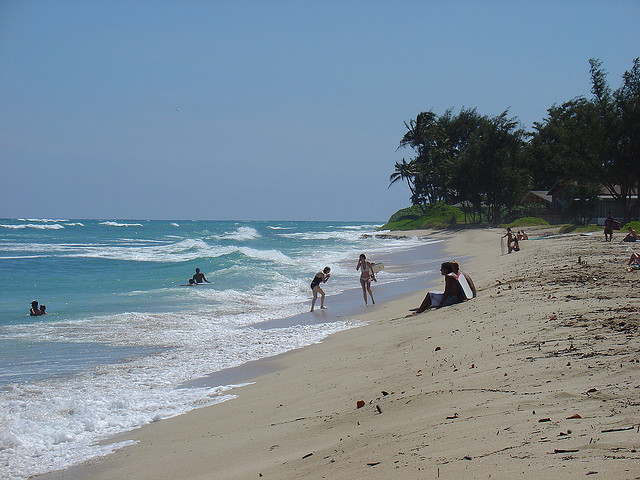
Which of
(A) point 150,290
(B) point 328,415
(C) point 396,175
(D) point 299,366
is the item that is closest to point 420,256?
(A) point 150,290

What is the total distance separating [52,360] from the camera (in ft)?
34.7

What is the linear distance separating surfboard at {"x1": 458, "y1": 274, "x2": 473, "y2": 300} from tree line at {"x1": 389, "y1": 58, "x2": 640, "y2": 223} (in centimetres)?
3037

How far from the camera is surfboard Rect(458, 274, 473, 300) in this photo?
38.2ft

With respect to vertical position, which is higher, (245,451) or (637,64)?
(637,64)

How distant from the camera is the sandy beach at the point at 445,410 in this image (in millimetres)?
3607

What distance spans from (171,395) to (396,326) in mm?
4402

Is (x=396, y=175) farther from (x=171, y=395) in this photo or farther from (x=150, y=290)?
(x=171, y=395)

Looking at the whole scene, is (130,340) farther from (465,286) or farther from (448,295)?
(465,286)

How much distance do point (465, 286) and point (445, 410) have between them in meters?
7.37

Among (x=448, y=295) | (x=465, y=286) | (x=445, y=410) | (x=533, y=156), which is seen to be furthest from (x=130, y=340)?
(x=533, y=156)

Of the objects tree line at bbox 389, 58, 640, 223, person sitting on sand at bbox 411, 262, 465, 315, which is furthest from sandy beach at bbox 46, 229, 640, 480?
tree line at bbox 389, 58, 640, 223

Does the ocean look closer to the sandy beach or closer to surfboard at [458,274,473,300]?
the sandy beach

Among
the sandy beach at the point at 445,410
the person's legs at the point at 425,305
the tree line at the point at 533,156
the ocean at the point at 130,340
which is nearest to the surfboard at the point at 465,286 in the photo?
the person's legs at the point at 425,305

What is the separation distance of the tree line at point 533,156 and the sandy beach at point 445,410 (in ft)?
106
